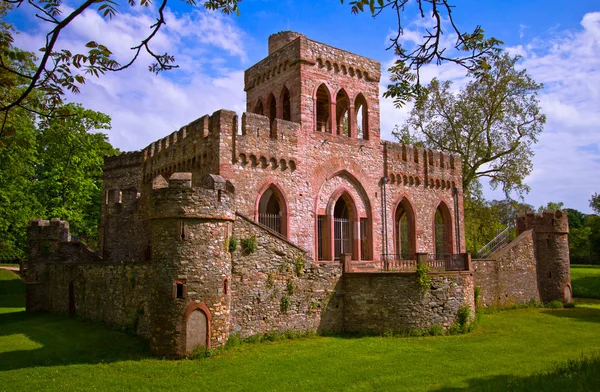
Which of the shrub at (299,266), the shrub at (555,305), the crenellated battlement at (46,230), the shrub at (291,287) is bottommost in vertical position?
the shrub at (555,305)

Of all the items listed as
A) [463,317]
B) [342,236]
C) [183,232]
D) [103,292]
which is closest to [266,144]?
[342,236]

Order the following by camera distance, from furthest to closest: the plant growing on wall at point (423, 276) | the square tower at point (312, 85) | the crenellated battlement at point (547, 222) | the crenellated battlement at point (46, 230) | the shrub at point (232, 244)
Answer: the crenellated battlement at point (547, 222), the crenellated battlement at point (46, 230), the square tower at point (312, 85), the plant growing on wall at point (423, 276), the shrub at point (232, 244)

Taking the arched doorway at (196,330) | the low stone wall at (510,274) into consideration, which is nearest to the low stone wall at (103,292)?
the arched doorway at (196,330)

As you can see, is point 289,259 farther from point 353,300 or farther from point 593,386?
point 593,386

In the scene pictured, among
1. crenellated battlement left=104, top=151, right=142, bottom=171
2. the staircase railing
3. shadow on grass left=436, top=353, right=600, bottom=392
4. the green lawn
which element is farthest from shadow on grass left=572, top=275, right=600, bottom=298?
crenellated battlement left=104, top=151, right=142, bottom=171

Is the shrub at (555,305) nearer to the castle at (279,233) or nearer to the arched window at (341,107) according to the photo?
the castle at (279,233)

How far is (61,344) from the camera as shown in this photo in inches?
607

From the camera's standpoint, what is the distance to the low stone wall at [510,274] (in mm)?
23625

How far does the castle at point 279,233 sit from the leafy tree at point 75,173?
4.78m

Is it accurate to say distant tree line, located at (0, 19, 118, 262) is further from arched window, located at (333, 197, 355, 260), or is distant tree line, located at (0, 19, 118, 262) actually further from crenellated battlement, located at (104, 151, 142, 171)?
arched window, located at (333, 197, 355, 260)

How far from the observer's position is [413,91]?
6.83 meters

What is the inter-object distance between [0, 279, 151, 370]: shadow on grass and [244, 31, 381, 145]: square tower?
36.2 feet

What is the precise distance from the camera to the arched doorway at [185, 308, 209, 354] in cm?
1380

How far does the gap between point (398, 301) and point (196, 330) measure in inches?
274
